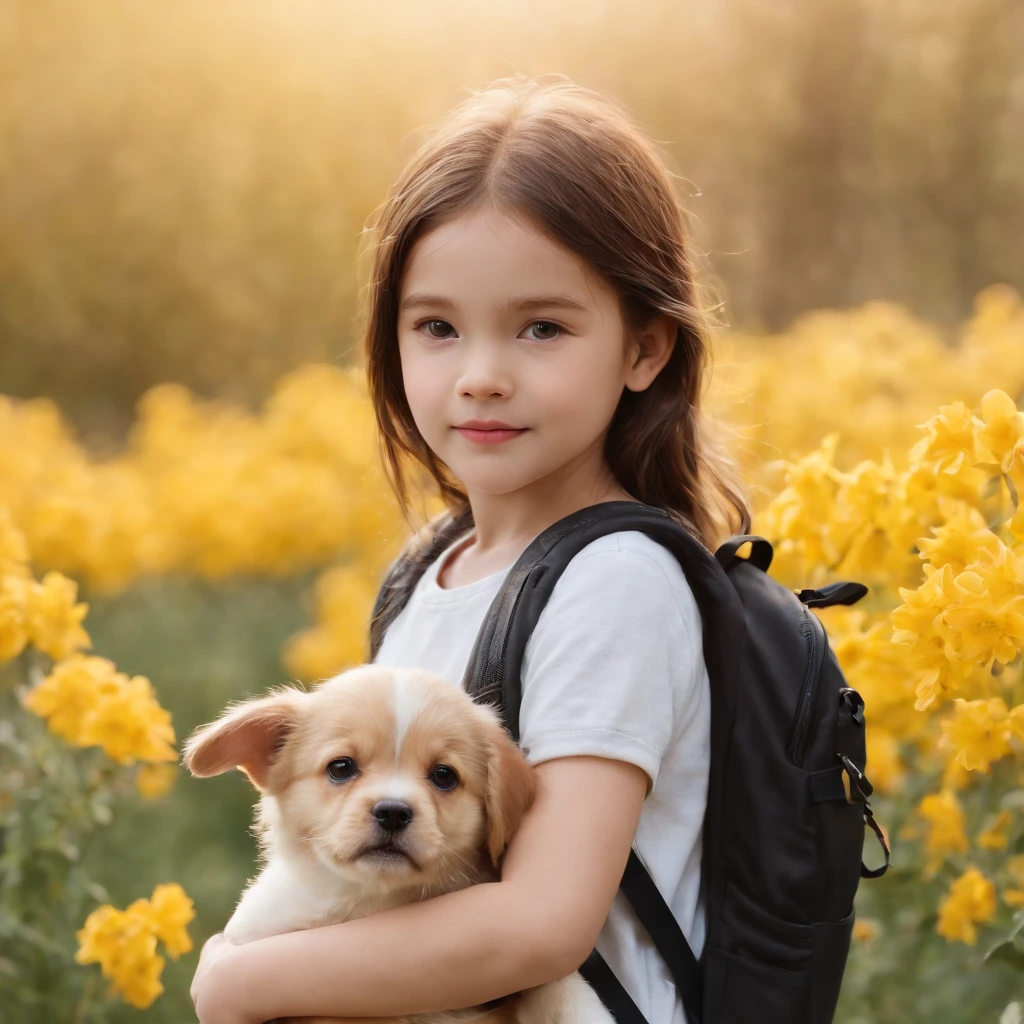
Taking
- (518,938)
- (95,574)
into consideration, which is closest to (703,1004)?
(518,938)

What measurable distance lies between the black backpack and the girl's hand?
0.41m

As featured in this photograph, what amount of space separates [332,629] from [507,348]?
2504mm

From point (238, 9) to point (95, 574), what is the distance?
736 cm

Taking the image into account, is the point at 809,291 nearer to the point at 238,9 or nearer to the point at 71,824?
the point at 238,9

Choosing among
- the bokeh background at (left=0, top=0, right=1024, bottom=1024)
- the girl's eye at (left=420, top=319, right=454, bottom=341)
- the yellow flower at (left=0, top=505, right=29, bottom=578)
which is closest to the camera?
the girl's eye at (left=420, top=319, right=454, bottom=341)

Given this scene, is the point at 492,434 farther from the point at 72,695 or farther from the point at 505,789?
the point at 72,695

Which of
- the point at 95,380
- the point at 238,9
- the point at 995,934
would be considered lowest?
the point at 995,934

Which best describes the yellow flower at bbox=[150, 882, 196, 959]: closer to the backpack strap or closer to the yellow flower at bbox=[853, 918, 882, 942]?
the backpack strap

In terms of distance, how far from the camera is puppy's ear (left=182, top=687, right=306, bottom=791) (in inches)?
62.2

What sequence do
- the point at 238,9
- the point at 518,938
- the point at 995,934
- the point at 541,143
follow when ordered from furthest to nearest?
the point at 238,9 → the point at 995,934 → the point at 541,143 → the point at 518,938

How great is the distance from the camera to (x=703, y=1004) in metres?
1.57

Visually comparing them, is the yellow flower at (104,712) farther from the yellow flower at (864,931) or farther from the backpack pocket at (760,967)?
the yellow flower at (864,931)

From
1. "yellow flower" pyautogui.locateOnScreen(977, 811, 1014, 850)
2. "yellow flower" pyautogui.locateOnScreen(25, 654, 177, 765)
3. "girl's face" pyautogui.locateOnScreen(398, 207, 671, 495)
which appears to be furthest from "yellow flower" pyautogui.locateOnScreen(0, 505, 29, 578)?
"yellow flower" pyautogui.locateOnScreen(977, 811, 1014, 850)

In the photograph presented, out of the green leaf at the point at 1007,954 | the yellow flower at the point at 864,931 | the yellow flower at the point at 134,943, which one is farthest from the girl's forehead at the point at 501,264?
the yellow flower at the point at 864,931
